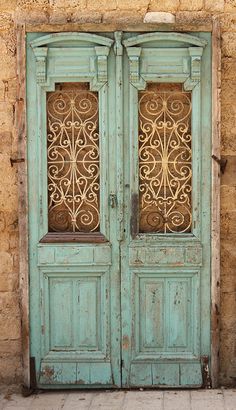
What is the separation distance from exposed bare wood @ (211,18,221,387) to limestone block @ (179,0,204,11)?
16cm

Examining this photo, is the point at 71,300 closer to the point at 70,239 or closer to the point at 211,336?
the point at 70,239

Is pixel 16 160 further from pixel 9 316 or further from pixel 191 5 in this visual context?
pixel 191 5

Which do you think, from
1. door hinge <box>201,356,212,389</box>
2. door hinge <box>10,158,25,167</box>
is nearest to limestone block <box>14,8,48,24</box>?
door hinge <box>10,158,25,167</box>

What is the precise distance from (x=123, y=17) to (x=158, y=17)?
26 cm

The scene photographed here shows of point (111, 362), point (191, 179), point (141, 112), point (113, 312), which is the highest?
point (141, 112)

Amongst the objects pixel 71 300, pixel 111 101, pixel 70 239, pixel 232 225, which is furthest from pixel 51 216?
pixel 232 225

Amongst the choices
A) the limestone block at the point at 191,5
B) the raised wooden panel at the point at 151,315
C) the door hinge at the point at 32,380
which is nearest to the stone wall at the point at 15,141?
the limestone block at the point at 191,5

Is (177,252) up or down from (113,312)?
up

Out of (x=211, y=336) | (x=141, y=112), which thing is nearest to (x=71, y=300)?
(x=211, y=336)

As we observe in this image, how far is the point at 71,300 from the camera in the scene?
5.36 m

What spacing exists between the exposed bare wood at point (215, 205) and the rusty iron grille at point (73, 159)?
0.88 m

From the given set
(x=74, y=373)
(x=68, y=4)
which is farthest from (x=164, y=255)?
(x=68, y=4)

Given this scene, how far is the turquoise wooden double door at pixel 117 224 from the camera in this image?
5266 mm

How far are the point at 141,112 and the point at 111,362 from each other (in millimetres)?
1919
